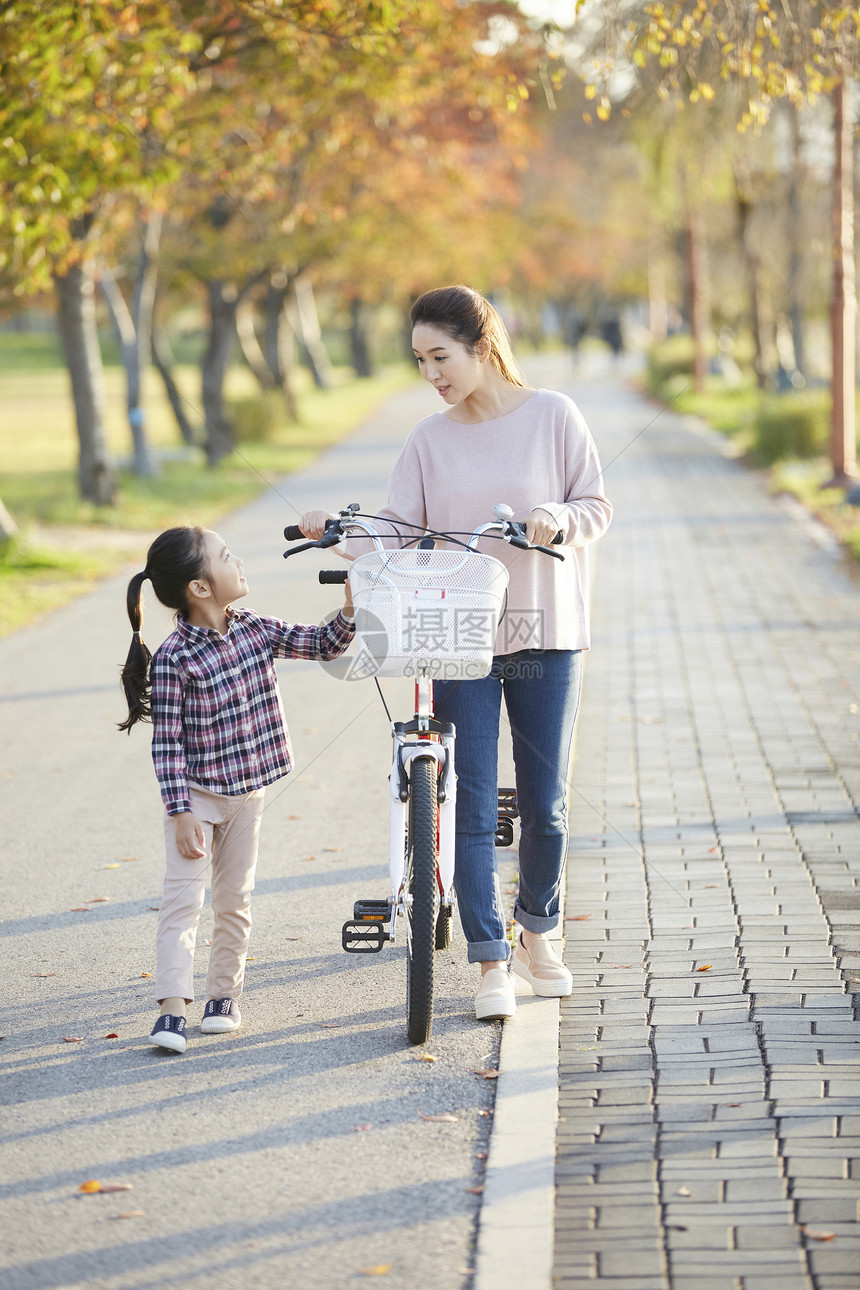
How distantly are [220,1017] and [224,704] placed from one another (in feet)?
3.08

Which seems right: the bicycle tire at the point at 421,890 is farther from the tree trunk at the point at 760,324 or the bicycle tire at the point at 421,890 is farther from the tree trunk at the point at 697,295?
the tree trunk at the point at 697,295

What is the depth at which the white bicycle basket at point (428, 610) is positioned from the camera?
3736 millimetres

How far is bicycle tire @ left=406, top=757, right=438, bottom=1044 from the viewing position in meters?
3.90

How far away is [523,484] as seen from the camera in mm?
4027

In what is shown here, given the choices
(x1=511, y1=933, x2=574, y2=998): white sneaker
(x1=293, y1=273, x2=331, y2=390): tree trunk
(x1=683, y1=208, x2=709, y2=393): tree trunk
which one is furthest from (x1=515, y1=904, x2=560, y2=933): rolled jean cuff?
(x1=293, y1=273, x2=331, y2=390): tree trunk

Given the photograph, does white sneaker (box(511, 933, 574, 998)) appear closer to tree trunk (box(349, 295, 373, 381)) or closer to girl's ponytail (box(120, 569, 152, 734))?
girl's ponytail (box(120, 569, 152, 734))

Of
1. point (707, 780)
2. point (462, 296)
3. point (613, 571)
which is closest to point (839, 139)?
point (613, 571)

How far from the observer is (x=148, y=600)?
12242mm

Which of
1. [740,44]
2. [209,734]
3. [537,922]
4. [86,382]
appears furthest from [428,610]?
[86,382]

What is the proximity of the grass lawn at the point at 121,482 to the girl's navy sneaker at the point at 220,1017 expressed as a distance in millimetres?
2492

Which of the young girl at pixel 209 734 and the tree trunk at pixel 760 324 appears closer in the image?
the young girl at pixel 209 734

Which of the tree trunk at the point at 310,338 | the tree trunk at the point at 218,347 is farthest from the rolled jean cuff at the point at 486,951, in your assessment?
the tree trunk at the point at 310,338

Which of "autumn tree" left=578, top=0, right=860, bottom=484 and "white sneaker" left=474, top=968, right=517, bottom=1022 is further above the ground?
"autumn tree" left=578, top=0, right=860, bottom=484

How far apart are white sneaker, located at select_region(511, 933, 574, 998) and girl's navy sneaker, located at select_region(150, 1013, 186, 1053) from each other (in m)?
1.02
